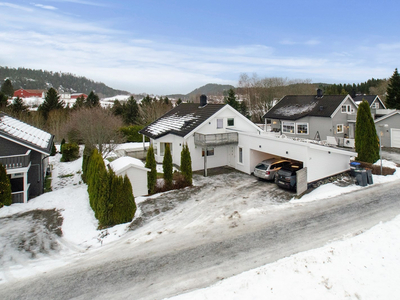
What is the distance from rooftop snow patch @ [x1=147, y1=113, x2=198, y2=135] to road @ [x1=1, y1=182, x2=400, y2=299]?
13164 mm

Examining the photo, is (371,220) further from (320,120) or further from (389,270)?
(320,120)

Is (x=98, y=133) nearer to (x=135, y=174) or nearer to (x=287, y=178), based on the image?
(x=135, y=174)

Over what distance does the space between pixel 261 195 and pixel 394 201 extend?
22.3 feet

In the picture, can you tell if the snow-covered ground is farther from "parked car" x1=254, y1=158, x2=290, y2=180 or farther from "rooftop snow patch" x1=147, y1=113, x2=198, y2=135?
"rooftop snow patch" x1=147, y1=113, x2=198, y2=135

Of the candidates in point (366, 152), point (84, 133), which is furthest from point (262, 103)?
point (84, 133)

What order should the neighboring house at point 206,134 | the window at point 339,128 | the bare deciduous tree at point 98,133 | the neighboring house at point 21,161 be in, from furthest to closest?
the window at point 339,128, the bare deciduous tree at point 98,133, the neighboring house at point 206,134, the neighboring house at point 21,161

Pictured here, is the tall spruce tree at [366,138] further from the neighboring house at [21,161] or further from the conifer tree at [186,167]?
the neighboring house at [21,161]

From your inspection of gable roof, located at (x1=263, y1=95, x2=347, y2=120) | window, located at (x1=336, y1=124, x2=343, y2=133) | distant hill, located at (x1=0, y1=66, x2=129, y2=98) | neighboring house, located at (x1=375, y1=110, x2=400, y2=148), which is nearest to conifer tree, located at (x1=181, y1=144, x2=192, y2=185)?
gable roof, located at (x1=263, y1=95, x2=347, y2=120)

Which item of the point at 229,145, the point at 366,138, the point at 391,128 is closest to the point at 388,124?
the point at 391,128

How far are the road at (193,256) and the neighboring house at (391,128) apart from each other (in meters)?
18.6

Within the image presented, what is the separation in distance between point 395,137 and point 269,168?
1903 cm

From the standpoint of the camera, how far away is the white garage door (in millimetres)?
27062

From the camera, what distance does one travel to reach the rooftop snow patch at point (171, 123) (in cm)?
2338

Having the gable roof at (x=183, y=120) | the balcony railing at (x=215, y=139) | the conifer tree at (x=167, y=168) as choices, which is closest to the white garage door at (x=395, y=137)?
the balcony railing at (x=215, y=139)
